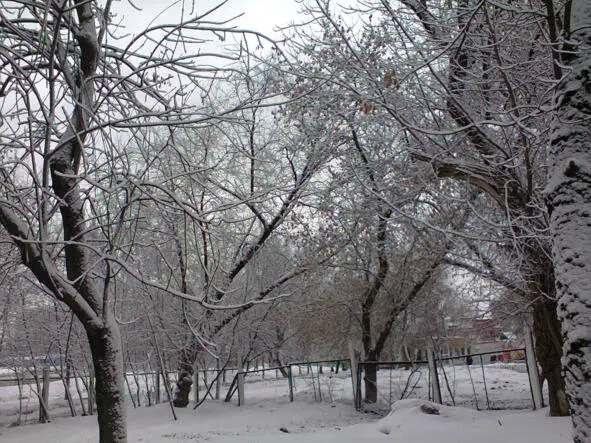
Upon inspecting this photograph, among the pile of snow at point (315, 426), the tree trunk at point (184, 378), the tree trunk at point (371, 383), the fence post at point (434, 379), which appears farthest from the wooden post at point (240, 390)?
the fence post at point (434, 379)

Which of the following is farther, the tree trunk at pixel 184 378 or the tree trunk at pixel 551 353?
the tree trunk at pixel 184 378

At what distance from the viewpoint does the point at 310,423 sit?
11633 mm

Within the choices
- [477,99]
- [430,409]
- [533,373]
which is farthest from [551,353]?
[477,99]

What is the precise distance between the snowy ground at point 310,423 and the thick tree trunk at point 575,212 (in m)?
2.87

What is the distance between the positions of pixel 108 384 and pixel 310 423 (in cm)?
807

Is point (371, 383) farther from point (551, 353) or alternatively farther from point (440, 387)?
point (551, 353)

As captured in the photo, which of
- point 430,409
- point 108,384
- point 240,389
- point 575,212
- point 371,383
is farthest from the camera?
point 240,389

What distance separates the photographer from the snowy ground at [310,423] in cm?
670

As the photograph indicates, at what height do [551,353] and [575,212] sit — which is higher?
[575,212]

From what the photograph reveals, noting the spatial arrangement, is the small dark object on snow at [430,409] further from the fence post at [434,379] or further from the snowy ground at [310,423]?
the fence post at [434,379]

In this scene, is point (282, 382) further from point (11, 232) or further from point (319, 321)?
point (11, 232)

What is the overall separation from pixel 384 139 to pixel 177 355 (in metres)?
8.36

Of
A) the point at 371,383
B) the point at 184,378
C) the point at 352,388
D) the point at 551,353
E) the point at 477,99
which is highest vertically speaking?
the point at 477,99

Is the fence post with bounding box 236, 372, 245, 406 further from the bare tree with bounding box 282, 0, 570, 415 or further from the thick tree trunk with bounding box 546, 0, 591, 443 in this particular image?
the thick tree trunk with bounding box 546, 0, 591, 443
